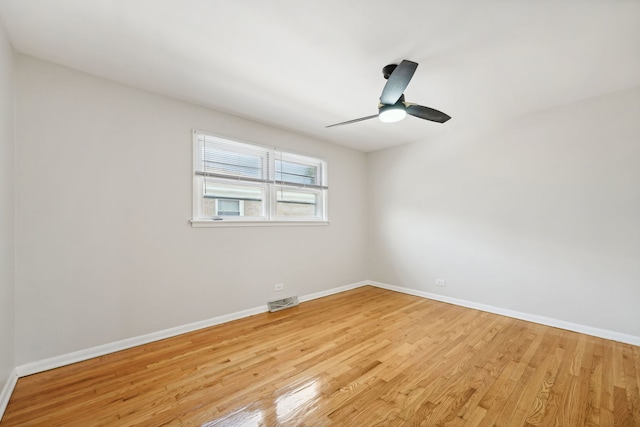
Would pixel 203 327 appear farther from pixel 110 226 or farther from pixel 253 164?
pixel 253 164

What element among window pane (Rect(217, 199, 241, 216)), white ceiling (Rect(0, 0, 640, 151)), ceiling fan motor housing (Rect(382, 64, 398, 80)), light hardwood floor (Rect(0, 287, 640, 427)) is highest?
white ceiling (Rect(0, 0, 640, 151))

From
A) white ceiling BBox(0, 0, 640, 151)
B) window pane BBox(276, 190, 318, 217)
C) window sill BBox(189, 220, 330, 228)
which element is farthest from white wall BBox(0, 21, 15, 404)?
window pane BBox(276, 190, 318, 217)

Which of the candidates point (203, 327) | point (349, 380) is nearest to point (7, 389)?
point (203, 327)

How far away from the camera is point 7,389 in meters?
1.80

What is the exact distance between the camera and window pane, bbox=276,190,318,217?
385 centimetres

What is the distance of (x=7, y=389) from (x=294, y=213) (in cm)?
309

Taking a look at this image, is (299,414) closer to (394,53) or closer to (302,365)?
(302,365)

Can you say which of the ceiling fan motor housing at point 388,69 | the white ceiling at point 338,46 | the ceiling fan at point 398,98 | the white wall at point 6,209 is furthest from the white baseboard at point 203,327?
the ceiling fan motor housing at point 388,69

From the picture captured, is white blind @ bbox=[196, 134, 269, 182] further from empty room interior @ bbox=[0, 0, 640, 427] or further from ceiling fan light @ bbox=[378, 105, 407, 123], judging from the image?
ceiling fan light @ bbox=[378, 105, 407, 123]

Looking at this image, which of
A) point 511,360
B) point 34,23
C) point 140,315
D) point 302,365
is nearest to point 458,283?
point 511,360

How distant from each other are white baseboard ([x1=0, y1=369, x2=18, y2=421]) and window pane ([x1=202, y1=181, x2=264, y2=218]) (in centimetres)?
189

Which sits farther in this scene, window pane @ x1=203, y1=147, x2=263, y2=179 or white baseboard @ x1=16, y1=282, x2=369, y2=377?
window pane @ x1=203, y1=147, x2=263, y2=179

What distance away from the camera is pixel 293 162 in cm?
402

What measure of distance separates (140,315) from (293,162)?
8.73 feet
